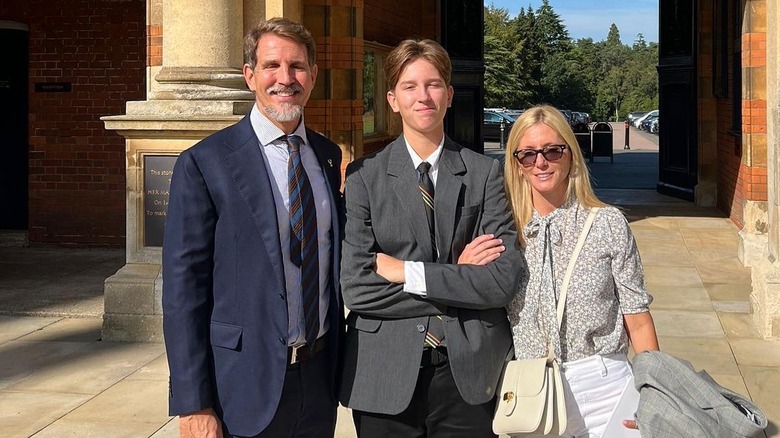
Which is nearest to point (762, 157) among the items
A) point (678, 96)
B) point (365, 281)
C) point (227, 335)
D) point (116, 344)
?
point (678, 96)

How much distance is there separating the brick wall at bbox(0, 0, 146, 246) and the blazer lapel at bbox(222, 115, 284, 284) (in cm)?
870

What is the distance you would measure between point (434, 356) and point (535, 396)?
0.33 metres

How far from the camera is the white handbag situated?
2.68 m

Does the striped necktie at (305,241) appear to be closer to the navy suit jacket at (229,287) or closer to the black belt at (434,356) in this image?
the navy suit jacket at (229,287)

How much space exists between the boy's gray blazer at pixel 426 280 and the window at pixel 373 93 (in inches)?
327

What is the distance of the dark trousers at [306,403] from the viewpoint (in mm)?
2836

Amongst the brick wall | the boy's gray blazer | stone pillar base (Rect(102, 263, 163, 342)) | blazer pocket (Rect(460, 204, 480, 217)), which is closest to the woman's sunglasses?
the boy's gray blazer

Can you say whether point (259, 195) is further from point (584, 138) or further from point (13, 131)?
point (584, 138)

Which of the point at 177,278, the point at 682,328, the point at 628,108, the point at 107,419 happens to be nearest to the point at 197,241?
the point at 177,278

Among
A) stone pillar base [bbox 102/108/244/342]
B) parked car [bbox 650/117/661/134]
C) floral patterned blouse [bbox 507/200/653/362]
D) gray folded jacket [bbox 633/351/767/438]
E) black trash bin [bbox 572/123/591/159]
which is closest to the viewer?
gray folded jacket [bbox 633/351/767/438]

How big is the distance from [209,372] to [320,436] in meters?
0.48

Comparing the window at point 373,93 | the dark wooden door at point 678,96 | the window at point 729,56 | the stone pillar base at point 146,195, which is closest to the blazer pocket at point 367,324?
the stone pillar base at point 146,195

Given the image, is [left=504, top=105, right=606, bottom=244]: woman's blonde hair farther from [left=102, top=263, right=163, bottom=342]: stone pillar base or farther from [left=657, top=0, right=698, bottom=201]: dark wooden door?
[left=657, top=0, right=698, bottom=201]: dark wooden door

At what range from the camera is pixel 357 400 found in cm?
280
